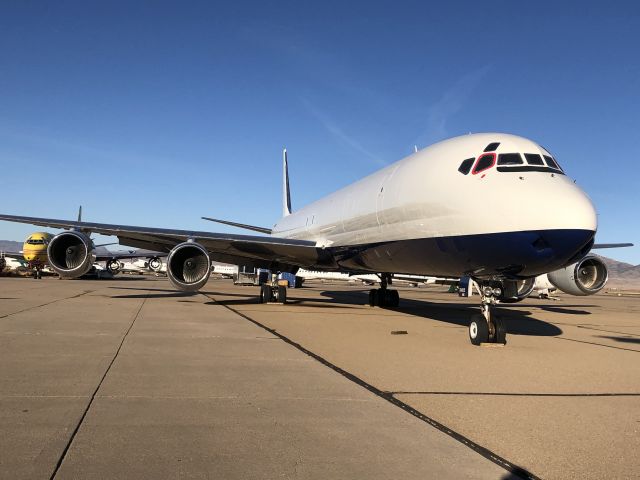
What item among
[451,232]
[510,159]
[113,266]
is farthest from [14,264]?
[510,159]

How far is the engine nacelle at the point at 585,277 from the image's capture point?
14336 mm

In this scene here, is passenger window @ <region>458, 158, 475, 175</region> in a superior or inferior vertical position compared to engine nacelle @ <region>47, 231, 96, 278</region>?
superior

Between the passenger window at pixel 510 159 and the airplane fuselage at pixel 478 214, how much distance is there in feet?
0.07

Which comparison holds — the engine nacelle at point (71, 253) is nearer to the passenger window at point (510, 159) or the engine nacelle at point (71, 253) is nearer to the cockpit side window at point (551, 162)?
the passenger window at point (510, 159)

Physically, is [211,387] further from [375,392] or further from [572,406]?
[572,406]

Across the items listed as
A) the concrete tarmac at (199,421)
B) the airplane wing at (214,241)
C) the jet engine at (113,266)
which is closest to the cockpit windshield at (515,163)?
the concrete tarmac at (199,421)

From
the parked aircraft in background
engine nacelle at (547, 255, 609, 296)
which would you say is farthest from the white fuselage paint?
the parked aircraft in background

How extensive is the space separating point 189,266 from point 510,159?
863 cm

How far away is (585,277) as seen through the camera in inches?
585

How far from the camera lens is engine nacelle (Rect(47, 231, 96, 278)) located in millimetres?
14234

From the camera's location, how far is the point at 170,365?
20.1ft

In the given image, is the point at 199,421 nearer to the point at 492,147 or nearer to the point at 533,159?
the point at 533,159

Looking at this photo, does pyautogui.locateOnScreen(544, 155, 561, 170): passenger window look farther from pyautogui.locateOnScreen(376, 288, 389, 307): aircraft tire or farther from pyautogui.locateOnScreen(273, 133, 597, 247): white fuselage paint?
pyautogui.locateOnScreen(376, 288, 389, 307): aircraft tire

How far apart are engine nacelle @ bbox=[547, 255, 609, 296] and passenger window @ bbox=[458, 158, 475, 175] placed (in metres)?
6.25
